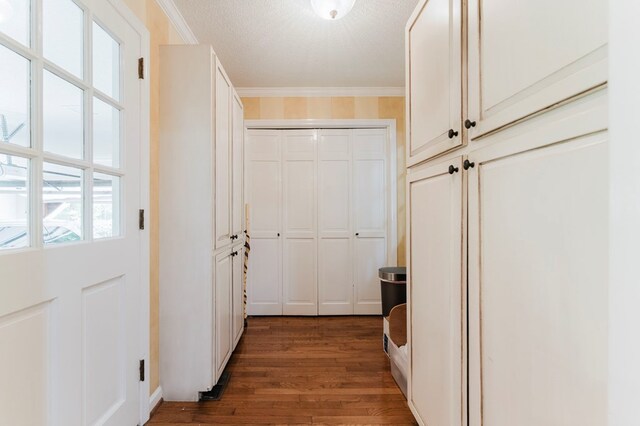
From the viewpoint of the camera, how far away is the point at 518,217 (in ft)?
2.53

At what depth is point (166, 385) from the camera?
6.06 feet

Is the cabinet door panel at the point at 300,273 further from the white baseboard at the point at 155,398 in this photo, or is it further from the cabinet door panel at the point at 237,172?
the white baseboard at the point at 155,398

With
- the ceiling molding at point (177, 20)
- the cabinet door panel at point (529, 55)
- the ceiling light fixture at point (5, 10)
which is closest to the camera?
the cabinet door panel at point (529, 55)

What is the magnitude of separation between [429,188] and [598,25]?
79 centimetres

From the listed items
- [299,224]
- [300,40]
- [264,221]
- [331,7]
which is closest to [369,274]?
[299,224]

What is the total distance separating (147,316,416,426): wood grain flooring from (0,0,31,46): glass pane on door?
1.79m

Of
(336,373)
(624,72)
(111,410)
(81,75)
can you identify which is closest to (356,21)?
(81,75)

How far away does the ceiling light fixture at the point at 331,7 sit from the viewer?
71.6 inches

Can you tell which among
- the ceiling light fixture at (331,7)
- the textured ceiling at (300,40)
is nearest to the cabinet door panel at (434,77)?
the ceiling light fixture at (331,7)

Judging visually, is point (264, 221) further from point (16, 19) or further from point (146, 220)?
point (16, 19)

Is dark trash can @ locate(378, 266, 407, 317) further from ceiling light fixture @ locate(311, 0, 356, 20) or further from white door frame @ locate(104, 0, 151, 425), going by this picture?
ceiling light fixture @ locate(311, 0, 356, 20)

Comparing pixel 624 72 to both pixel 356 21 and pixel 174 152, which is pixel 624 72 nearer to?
pixel 174 152

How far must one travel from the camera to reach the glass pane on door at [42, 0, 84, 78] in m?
1.08

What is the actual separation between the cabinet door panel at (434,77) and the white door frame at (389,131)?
1.85 m
